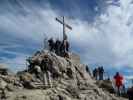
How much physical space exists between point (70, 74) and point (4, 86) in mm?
10400

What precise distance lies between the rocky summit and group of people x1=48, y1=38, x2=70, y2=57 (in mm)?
1289

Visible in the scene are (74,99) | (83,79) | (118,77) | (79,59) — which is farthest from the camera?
(79,59)

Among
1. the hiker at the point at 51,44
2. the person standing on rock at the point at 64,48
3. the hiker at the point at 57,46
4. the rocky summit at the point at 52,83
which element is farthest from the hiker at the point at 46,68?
the person standing on rock at the point at 64,48

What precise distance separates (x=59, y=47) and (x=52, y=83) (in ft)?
27.3

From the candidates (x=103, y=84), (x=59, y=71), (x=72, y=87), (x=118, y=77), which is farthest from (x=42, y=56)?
(x=118, y=77)

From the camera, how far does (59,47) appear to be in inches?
1558

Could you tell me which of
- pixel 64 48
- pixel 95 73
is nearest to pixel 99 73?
pixel 95 73

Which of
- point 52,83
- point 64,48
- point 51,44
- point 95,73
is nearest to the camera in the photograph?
point 52,83

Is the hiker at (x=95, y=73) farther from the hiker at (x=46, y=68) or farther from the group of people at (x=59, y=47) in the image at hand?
the hiker at (x=46, y=68)

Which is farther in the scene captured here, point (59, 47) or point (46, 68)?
point (59, 47)

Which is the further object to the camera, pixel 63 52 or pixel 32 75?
pixel 63 52

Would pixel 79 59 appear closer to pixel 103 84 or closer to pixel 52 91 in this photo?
pixel 103 84

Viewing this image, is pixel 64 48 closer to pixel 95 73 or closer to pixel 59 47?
pixel 59 47

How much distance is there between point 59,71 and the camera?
1380 inches
